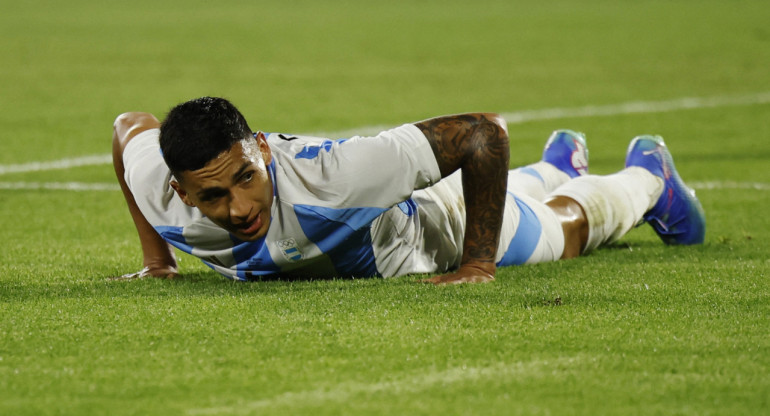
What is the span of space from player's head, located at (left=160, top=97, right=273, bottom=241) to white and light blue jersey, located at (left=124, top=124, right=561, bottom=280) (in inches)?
7.3

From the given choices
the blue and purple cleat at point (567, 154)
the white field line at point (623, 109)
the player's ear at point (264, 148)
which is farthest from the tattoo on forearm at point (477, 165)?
the white field line at point (623, 109)

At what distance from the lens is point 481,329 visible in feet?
10.3

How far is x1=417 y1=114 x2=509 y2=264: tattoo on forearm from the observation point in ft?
12.1

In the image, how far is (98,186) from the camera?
6602mm

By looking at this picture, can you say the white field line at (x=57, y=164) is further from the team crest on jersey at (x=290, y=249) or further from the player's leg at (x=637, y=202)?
the team crest on jersey at (x=290, y=249)

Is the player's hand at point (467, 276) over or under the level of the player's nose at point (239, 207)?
under

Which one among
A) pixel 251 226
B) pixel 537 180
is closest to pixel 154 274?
pixel 251 226

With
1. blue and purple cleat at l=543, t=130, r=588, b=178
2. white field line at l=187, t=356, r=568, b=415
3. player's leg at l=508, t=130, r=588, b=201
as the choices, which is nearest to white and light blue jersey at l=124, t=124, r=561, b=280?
player's leg at l=508, t=130, r=588, b=201

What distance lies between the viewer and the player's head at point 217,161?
3391 mm

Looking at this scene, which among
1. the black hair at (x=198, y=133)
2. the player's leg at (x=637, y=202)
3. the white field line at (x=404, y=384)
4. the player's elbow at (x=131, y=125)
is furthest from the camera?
the player's leg at (x=637, y=202)

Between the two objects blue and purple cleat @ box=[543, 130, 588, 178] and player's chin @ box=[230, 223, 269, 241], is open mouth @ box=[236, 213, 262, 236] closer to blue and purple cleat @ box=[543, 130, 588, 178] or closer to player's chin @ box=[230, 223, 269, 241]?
player's chin @ box=[230, 223, 269, 241]

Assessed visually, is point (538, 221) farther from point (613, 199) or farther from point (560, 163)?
point (560, 163)

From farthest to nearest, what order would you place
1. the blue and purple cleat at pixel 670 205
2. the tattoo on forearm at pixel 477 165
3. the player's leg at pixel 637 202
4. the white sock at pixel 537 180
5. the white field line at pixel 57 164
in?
the white field line at pixel 57 164, the white sock at pixel 537 180, the blue and purple cleat at pixel 670 205, the player's leg at pixel 637 202, the tattoo on forearm at pixel 477 165

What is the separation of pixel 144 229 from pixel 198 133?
934 mm
